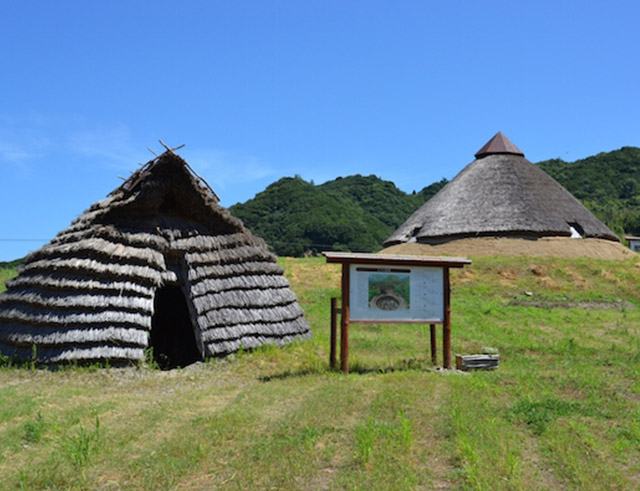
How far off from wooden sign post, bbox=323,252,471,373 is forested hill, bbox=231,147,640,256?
112ft

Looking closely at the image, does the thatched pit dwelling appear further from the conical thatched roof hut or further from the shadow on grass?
the shadow on grass

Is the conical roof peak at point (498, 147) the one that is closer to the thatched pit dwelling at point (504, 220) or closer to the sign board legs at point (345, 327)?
the thatched pit dwelling at point (504, 220)

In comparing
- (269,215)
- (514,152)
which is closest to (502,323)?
(514,152)

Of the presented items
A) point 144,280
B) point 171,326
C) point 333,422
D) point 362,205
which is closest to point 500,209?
point 171,326

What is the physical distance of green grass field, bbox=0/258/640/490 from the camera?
5.25 m

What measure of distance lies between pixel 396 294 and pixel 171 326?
6.01 metres

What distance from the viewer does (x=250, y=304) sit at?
11.5 m

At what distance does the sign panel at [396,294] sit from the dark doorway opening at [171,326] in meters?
5.06

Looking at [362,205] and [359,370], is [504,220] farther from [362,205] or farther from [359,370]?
[362,205]

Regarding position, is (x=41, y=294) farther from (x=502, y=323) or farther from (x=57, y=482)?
(x=502, y=323)

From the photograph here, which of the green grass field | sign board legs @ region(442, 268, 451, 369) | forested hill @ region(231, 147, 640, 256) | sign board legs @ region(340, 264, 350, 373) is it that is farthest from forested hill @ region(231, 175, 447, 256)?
sign board legs @ region(340, 264, 350, 373)

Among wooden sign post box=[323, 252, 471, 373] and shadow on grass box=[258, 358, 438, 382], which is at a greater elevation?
wooden sign post box=[323, 252, 471, 373]

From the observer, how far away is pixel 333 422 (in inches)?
265

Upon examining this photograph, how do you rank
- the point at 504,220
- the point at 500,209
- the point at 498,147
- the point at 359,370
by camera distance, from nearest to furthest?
1. the point at 359,370
2. the point at 504,220
3. the point at 500,209
4. the point at 498,147
